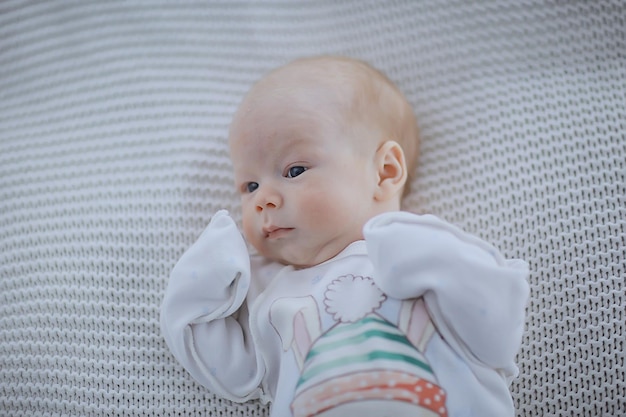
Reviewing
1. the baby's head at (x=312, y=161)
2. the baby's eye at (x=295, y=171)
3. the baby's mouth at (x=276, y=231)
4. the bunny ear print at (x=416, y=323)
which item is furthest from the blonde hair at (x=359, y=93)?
the bunny ear print at (x=416, y=323)

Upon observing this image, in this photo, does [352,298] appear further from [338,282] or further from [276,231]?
[276,231]

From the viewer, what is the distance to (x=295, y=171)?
43.7 inches

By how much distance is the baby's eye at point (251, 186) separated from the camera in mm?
1175

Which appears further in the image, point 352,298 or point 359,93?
point 359,93

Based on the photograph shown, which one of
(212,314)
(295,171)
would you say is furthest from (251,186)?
(212,314)

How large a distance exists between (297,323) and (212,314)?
0.56 ft

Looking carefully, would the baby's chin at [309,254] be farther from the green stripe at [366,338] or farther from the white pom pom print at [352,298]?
the green stripe at [366,338]

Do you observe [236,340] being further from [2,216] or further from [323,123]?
[2,216]

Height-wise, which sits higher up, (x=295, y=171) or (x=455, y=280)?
(x=295, y=171)

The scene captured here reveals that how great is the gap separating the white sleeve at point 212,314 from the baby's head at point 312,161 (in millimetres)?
73

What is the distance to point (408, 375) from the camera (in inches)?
37.7

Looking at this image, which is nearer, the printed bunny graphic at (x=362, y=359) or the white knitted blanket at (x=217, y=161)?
the printed bunny graphic at (x=362, y=359)

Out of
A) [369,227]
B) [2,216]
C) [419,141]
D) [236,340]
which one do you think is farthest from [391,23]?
[2,216]

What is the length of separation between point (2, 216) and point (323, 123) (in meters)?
0.75
